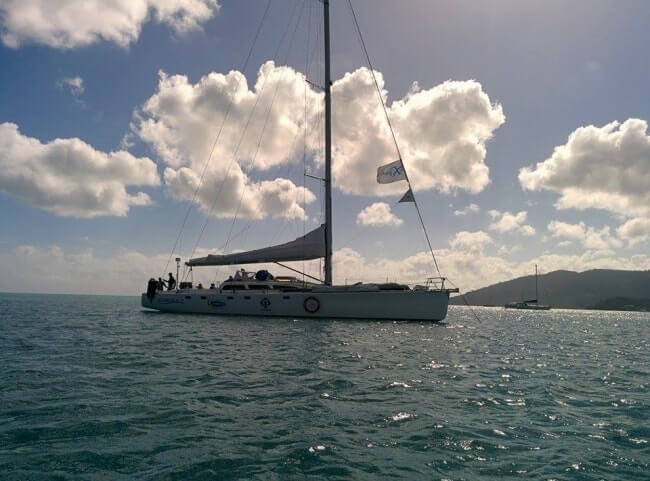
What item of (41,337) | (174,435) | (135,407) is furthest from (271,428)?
(41,337)

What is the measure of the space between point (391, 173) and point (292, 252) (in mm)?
9703

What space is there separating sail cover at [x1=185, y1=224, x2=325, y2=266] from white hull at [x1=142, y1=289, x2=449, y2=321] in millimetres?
2854

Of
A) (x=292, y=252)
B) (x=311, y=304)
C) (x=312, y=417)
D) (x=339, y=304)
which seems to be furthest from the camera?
(x=292, y=252)

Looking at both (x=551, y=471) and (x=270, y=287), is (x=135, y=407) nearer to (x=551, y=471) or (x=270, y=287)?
(x=551, y=471)

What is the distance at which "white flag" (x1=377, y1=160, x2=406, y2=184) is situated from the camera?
100 feet

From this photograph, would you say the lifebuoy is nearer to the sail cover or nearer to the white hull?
the white hull

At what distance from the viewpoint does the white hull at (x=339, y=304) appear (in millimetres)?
29172

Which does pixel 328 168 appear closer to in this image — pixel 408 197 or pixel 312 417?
pixel 408 197

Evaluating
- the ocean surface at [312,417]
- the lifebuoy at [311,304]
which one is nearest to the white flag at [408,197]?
the lifebuoy at [311,304]

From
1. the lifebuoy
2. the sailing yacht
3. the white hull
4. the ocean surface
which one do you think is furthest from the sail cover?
the ocean surface

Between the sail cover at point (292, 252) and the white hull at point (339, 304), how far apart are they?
285 centimetres

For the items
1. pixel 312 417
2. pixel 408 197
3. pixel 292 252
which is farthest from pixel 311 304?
pixel 312 417

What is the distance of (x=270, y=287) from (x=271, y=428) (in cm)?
2684

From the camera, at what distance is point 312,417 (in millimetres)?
6969
